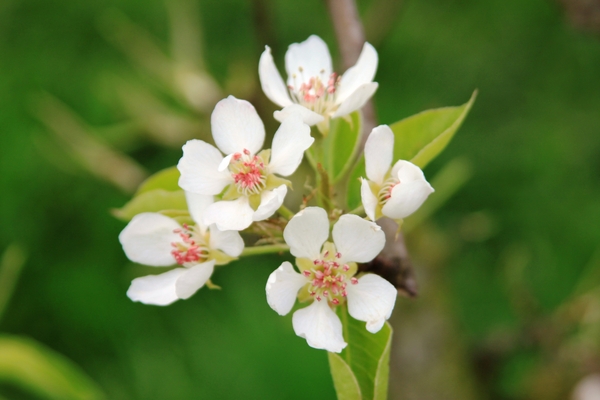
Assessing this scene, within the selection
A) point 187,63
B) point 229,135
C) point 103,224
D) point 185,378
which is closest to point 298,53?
point 229,135

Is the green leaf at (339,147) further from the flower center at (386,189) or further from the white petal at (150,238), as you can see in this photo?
the white petal at (150,238)

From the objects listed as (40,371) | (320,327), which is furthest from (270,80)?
(40,371)

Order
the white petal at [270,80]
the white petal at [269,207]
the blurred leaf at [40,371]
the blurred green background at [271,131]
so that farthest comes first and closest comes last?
the blurred green background at [271,131] → the blurred leaf at [40,371] → the white petal at [270,80] → the white petal at [269,207]

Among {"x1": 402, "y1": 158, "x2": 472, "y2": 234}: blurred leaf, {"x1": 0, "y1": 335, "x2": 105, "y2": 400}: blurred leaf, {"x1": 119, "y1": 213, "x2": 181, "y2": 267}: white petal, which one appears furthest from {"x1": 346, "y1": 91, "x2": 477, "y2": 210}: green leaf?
{"x1": 0, "y1": 335, "x2": 105, "y2": 400}: blurred leaf

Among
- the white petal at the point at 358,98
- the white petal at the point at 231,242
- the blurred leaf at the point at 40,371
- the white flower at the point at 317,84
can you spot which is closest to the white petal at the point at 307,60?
the white flower at the point at 317,84

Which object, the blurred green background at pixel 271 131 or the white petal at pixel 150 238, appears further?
the blurred green background at pixel 271 131

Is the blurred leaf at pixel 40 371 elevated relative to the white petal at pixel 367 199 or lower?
lower
